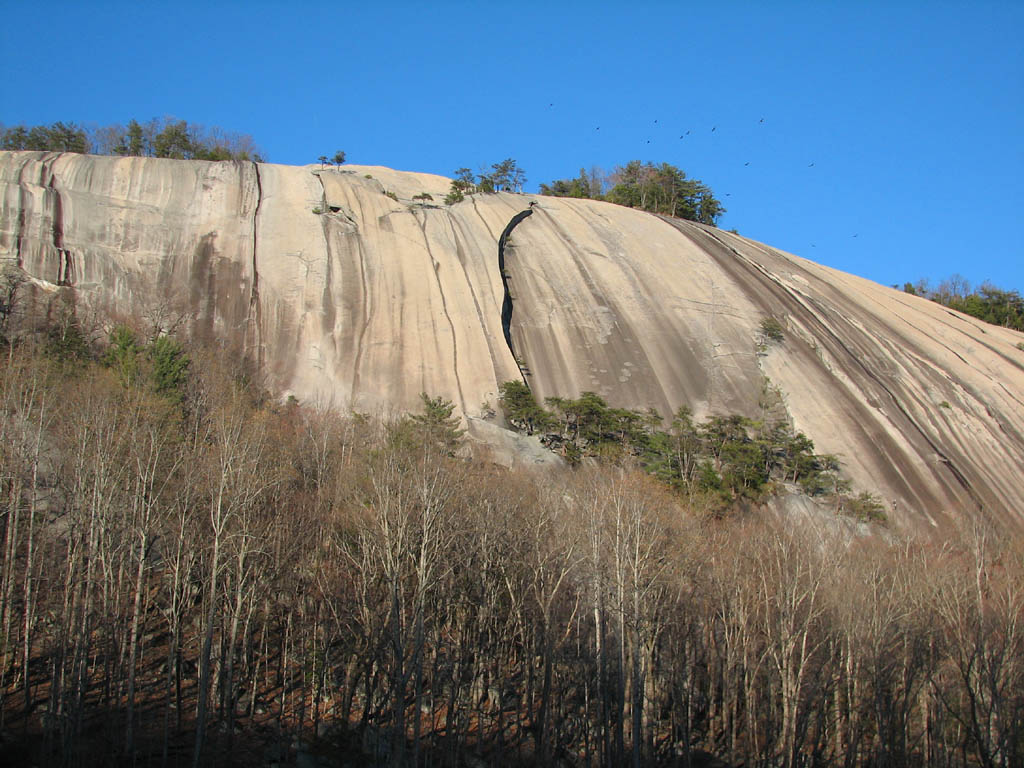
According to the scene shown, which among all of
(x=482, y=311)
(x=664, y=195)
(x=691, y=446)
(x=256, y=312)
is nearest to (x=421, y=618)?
(x=691, y=446)

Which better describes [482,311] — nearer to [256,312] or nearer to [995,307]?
[256,312]

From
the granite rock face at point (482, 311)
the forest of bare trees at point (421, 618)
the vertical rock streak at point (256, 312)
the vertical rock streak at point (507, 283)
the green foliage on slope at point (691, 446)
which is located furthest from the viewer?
the vertical rock streak at point (507, 283)

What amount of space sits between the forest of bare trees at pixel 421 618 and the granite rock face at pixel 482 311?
45.3ft

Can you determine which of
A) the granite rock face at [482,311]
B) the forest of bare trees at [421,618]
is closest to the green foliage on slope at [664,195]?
the granite rock face at [482,311]

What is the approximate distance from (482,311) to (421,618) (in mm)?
29609

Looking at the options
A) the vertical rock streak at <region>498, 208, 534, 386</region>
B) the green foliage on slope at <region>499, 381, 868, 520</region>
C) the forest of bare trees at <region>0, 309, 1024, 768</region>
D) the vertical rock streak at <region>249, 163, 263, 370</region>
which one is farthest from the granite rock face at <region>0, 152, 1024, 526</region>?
the forest of bare trees at <region>0, 309, 1024, 768</region>

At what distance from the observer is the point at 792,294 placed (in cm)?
5712

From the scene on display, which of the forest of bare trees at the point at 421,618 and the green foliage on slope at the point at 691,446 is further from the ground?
the green foliage on slope at the point at 691,446

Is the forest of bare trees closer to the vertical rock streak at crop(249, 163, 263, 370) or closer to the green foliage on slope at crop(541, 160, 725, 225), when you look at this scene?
the vertical rock streak at crop(249, 163, 263, 370)

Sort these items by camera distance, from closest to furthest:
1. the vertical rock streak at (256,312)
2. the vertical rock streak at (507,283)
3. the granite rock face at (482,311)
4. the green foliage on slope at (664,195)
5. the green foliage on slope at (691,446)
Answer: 1. the green foliage on slope at (691,446)
2. the vertical rock streak at (256,312)
3. the granite rock face at (482,311)
4. the vertical rock streak at (507,283)
5. the green foliage on slope at (664,195)

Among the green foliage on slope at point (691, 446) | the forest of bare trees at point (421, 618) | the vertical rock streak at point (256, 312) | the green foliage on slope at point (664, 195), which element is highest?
the green foliage on slope at point (664, 195)

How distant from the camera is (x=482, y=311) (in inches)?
1887

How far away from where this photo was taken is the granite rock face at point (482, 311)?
43.8 meters

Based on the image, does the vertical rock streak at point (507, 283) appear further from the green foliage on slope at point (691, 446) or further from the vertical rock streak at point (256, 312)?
the vertical rock streak at point (256, 312)
